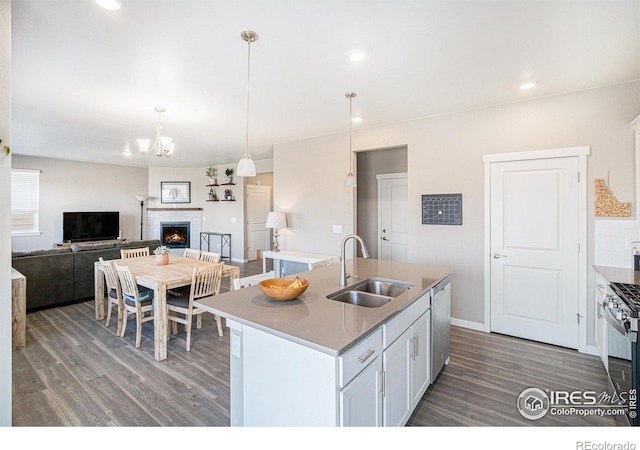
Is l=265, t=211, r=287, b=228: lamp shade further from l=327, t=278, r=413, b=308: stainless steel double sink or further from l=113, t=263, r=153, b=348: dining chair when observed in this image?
l=327, t=278, r=413, b=308: stainless steel double sink

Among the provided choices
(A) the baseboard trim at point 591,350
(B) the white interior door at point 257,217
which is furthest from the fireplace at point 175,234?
(A) the baseboard trim at point 591,350

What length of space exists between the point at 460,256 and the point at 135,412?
11.8ft

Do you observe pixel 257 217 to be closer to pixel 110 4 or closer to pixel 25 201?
pixel 25 201

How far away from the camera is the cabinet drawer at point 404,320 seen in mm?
1701

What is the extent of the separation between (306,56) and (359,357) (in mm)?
2245

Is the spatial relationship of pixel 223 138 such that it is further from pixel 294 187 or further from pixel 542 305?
pixel 542 305

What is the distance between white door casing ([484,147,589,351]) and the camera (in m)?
3.21

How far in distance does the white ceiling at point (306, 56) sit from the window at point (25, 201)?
3.46m

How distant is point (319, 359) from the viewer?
138 centimetres

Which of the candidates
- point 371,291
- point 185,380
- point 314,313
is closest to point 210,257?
point 185,380

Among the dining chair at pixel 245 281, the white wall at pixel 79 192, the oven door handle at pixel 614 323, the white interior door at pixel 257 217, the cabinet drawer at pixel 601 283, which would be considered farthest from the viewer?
the white interior door at pixel 257 217

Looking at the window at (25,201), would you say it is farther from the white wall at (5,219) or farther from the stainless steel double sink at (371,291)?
the stainless steel double sink at (371,291)

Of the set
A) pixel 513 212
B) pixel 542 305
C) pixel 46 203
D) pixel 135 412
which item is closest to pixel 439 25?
pixel 513 212

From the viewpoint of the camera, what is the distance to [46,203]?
23.4ft
